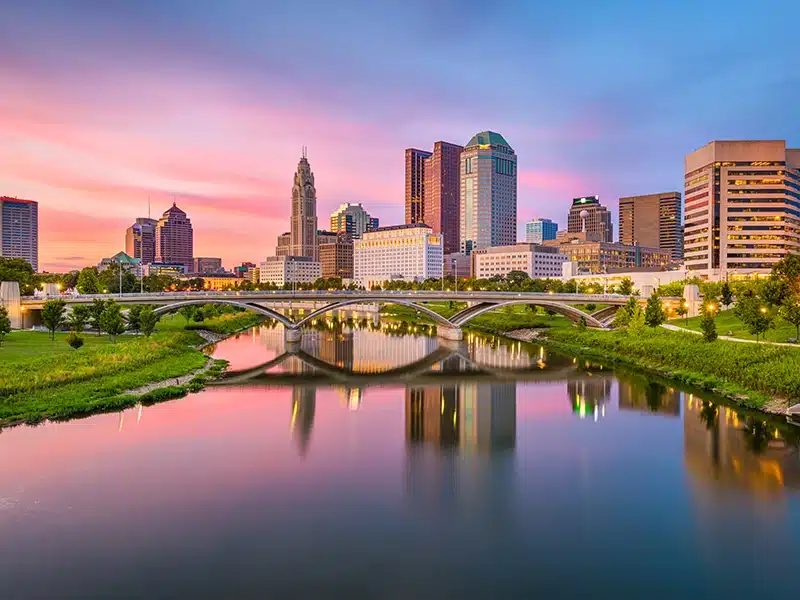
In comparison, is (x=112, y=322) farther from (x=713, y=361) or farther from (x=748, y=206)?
(x=748, y=206)

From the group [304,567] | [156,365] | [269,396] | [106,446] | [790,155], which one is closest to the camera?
[304,567]

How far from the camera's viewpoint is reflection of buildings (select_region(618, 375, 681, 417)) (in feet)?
119

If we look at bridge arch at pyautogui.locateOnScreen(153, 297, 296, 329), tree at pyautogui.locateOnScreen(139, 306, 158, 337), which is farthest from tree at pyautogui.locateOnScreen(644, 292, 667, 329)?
tree at pyautogui.locateOnScreen(139, 306, 158, 337)

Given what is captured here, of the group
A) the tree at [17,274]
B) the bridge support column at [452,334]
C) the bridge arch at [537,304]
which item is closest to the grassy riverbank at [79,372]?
the tree at [17,274]

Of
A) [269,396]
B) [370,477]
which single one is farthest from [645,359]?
[370,477]

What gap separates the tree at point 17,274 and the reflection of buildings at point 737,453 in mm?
77547

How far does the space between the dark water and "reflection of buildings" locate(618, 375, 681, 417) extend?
1.09 ft

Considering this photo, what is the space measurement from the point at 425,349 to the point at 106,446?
150ft

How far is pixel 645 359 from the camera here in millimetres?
51438

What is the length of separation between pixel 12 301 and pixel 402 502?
5438 centimetres

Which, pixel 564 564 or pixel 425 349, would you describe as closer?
pixel 564 564

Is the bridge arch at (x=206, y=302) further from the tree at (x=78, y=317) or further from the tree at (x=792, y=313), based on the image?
the tree at (x=792, y=313)

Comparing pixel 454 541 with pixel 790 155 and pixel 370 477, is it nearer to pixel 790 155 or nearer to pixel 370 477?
pixel 370 477

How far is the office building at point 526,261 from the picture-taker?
18475 cm
